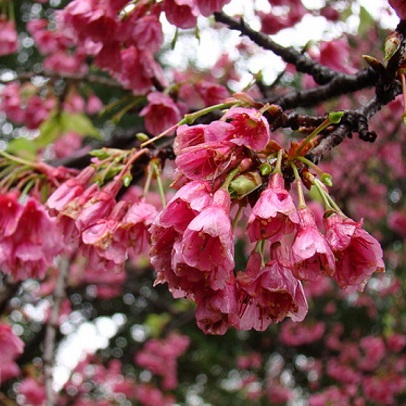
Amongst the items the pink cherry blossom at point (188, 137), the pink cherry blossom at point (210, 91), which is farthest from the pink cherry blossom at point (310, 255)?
the pink cherry blossom at point (210, 91)

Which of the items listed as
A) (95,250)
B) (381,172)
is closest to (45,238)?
(95,250)

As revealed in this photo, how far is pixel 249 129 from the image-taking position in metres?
0.96

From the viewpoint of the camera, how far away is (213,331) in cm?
102

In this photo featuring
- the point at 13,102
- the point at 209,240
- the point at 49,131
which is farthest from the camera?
the point at 13,102

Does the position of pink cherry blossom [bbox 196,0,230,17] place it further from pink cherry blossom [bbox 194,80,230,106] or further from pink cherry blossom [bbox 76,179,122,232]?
pink cherry blossom [bbox 76,179,122,232]

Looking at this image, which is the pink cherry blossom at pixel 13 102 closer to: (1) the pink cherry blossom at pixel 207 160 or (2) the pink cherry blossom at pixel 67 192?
(2) the pink cherry blossom at pixel 67 192

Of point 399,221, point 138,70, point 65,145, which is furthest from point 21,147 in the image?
point 399,221

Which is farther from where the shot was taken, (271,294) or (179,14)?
(179,14)

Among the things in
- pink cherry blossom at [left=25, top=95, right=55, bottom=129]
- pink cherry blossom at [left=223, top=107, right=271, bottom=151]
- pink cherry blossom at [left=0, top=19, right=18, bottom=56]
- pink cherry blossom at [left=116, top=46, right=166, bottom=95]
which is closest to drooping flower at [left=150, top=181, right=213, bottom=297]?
pink cherry blossom at [left=223, top=107, right=271, bottom=151]

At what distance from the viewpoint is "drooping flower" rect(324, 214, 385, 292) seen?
95 cm

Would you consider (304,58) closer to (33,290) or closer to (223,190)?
(223,190)

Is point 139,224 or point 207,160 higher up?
point 207,160

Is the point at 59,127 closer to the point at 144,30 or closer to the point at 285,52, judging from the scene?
the point at 144,30

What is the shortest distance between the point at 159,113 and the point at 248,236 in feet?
3.10
